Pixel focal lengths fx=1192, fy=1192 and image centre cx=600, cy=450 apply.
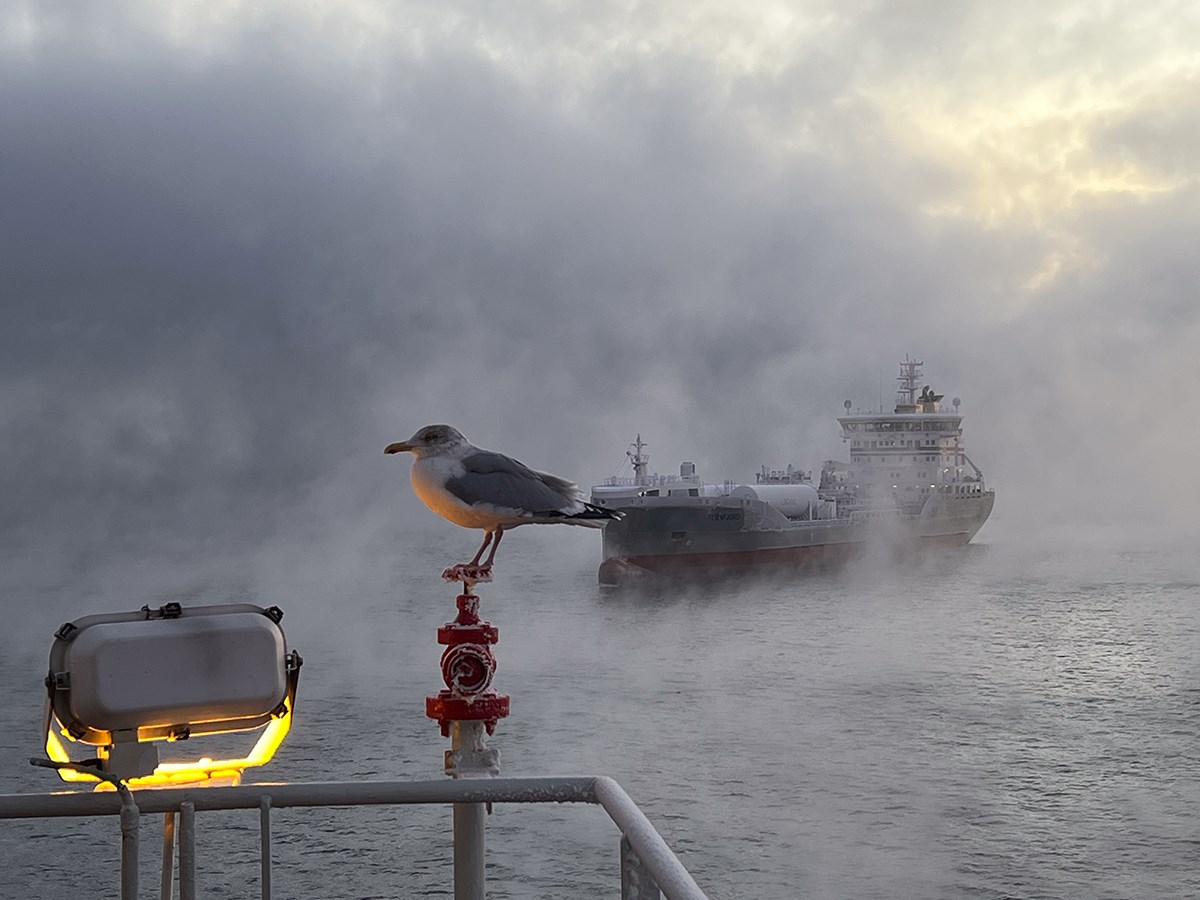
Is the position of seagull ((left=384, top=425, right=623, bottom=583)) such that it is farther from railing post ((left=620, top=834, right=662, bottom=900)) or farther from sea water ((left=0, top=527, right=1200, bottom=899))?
sea water ((left=0, top=527, right=1200, bottom=899))

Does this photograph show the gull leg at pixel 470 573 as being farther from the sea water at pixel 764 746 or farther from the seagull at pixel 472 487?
the sea water at pixel 764 746

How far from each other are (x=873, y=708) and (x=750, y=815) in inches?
437

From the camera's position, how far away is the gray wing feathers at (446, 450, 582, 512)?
4.11m

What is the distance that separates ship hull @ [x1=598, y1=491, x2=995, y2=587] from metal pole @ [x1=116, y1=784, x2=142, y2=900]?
155 feet

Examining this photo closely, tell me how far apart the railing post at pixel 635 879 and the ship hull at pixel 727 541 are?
4707 centimetres

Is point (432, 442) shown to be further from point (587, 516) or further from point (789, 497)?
point (789, 497)

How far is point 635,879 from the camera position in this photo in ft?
→ 7.03

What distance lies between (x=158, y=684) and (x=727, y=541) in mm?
55665

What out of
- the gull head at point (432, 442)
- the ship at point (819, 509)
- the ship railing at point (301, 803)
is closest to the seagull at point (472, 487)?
the gull head at point (432, 442)

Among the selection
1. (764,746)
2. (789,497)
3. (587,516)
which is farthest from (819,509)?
(587,516)

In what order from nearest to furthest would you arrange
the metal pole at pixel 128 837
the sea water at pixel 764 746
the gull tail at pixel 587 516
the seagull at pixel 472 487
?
1. the metal pole at pixel 128 837
2. the seagull at pixel 472 487
3. the gull tail at pixel 587 516
4. the sea water at pixel 764 746

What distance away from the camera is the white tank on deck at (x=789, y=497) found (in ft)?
204

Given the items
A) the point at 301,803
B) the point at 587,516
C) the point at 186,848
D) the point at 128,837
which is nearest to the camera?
the point at 128,837

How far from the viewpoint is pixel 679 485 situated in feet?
209
